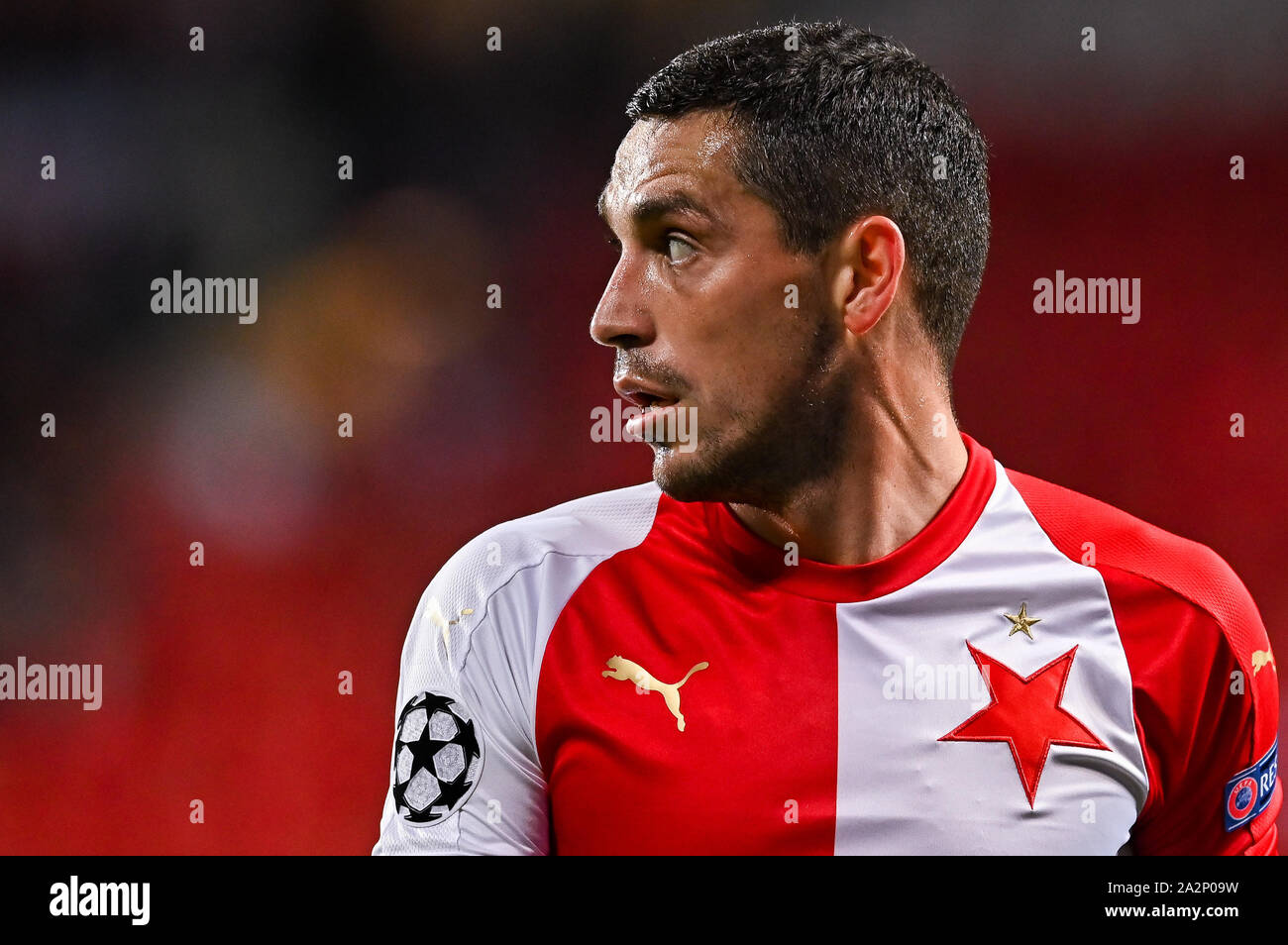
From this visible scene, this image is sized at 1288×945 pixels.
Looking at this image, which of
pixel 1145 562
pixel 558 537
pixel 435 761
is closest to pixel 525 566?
pixel 558 537

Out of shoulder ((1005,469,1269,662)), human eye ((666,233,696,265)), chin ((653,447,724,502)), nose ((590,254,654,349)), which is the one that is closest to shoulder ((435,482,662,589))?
chin ((653,447,724,502))

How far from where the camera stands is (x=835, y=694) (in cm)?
175

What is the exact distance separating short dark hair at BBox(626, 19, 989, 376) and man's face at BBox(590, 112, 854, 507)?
40 millimetres

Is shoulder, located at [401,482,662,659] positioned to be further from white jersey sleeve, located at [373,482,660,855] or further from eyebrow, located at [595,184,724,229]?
eyebrow, located at [595,184,724,229]

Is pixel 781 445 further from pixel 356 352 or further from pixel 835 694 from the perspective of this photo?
pixel 356 352

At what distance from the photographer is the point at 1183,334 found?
2.48m

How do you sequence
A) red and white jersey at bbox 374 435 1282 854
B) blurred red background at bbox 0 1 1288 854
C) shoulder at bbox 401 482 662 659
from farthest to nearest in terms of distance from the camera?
1. blurred red background at bbox 0 1 1288 854
2. shoulder at bbox 401 482 662 659
3. red and white jersey at bbox 374 435 1282 854

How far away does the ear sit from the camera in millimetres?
1772

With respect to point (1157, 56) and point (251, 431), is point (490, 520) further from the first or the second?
point (1157, 56)

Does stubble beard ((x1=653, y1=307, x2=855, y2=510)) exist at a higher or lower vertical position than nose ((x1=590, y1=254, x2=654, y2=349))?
lower

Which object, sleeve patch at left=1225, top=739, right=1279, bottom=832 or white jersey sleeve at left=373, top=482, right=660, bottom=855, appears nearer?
white jersey sleeve at left=373, top=482, right=660, bottom=855

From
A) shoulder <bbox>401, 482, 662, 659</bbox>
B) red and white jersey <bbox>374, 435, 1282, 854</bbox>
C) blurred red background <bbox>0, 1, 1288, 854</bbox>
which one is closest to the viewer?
red and white jersey <bbox>374, 435, 1282, 854</bbox>

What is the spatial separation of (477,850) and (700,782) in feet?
1.13
